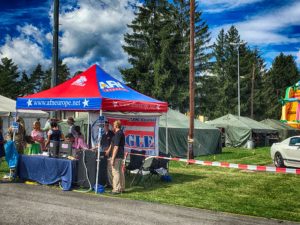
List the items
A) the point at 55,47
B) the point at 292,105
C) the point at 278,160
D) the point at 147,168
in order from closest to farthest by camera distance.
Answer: the point at 147,168, the point at 55,47, the point at 278,160, the point at 292,105

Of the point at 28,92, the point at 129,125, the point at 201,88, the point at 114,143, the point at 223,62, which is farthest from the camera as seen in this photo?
the point at 28,92

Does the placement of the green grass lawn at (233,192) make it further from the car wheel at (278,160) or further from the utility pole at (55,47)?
the utility pole at (55,47)

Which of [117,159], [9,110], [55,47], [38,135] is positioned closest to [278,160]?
[117,159]

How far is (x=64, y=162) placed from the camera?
10961 mm

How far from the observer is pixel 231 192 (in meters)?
10.8

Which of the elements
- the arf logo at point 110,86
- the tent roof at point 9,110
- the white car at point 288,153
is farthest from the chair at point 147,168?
the tent roof at point 9,110

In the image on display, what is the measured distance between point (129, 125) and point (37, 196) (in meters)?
6.12

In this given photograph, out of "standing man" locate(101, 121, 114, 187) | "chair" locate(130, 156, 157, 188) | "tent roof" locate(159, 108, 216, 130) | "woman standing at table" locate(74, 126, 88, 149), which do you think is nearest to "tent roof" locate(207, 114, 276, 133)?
"tent roof" locate(159, 108, 216, 130)

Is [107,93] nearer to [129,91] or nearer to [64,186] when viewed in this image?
[129,91]

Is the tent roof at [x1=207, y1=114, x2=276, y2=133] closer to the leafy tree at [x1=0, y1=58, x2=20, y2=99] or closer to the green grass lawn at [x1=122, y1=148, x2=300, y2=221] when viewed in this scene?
the green grass lawn at [x1=122, y1=148, x2=300, y2=221]

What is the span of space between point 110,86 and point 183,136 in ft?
33.4

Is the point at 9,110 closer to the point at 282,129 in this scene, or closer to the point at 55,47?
the point at 55,47

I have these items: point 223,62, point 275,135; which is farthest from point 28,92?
point 275,135

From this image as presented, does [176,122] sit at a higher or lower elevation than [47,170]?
higher
